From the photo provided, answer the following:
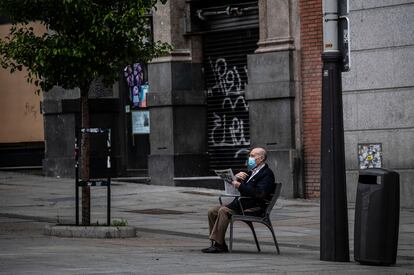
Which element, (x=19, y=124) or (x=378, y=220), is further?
(x=19, y=124)

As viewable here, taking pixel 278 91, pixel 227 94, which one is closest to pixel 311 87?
pixel 278 91

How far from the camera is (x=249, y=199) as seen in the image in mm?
13977

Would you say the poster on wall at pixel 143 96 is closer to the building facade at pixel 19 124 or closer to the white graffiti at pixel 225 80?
the white graffiti at pixel 225 80

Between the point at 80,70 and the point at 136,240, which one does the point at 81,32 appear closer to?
the point at 80,70

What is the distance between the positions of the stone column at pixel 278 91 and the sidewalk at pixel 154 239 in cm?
87

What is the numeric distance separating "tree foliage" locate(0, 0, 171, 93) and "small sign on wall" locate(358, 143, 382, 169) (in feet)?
21.6

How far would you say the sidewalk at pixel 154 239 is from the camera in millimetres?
11945

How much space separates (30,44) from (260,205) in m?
4.29

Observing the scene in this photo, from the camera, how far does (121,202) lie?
2147cm

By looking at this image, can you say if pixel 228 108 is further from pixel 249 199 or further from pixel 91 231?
pixel 249 199

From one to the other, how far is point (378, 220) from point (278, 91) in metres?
10.3

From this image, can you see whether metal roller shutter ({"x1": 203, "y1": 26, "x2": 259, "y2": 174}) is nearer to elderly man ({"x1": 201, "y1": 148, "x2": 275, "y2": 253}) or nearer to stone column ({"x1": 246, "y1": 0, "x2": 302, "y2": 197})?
stone column ({"x1": 246, "y1": 0, "x2": 302, "y2": 197})

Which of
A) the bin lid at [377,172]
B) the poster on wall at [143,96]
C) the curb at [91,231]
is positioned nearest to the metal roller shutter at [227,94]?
the poster on wall at [143,96]

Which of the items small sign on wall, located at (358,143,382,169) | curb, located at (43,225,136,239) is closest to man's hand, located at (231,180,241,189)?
curb, located at (43,225,136,239)
